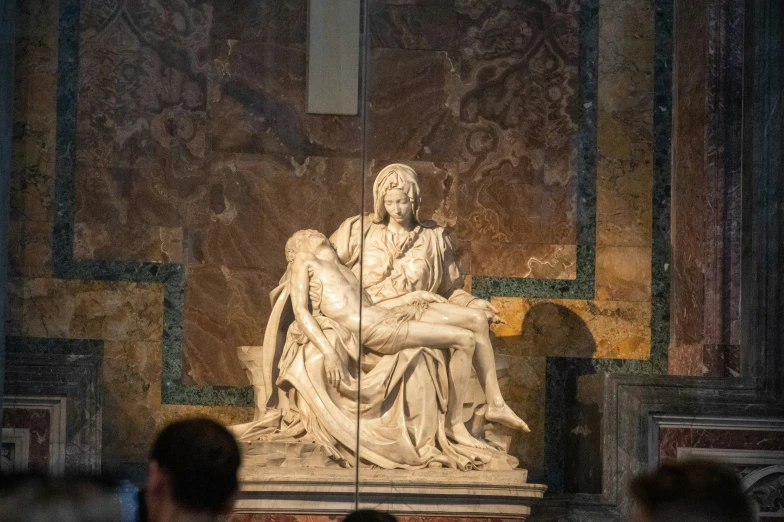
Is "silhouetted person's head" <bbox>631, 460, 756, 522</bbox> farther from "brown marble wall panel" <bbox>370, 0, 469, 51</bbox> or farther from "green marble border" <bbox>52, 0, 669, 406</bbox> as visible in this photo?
"brown marble wall panel" <bbox>370, 0, 469, 51</bbox>

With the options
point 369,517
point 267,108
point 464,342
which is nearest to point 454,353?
point 464,342

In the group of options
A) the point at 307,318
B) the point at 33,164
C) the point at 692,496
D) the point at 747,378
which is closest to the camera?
the point at 692,496

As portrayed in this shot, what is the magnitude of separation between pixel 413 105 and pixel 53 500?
5.26 metres

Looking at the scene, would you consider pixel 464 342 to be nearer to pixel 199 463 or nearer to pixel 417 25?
pixel 417 25

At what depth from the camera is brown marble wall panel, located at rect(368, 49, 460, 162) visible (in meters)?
6.89

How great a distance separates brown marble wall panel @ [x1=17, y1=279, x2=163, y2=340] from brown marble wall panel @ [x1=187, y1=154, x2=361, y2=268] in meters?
0.31

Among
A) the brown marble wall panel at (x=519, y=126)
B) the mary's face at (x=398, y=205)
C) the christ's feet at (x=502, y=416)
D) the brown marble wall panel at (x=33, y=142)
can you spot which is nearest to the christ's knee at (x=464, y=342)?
the christ's feet at (x=502, y=416)

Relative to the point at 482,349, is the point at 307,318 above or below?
above

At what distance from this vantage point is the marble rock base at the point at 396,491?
18.9 feet

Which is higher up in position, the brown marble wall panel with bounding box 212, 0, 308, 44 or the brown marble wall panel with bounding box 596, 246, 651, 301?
the brown marble wall panel with bounding box 212, 0, 308, 44

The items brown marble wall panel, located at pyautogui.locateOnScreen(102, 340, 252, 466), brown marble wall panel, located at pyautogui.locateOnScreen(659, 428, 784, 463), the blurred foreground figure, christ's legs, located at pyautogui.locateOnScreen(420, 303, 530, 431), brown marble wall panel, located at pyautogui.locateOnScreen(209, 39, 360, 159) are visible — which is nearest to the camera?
the blurred foreground figure

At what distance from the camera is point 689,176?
6918mm

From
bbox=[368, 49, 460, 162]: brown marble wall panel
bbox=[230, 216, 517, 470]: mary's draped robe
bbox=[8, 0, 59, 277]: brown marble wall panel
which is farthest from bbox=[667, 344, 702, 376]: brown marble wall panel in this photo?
bbox=[8, 0, 59, 277]: brown marble wall panel

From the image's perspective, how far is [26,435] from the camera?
6.05 m
